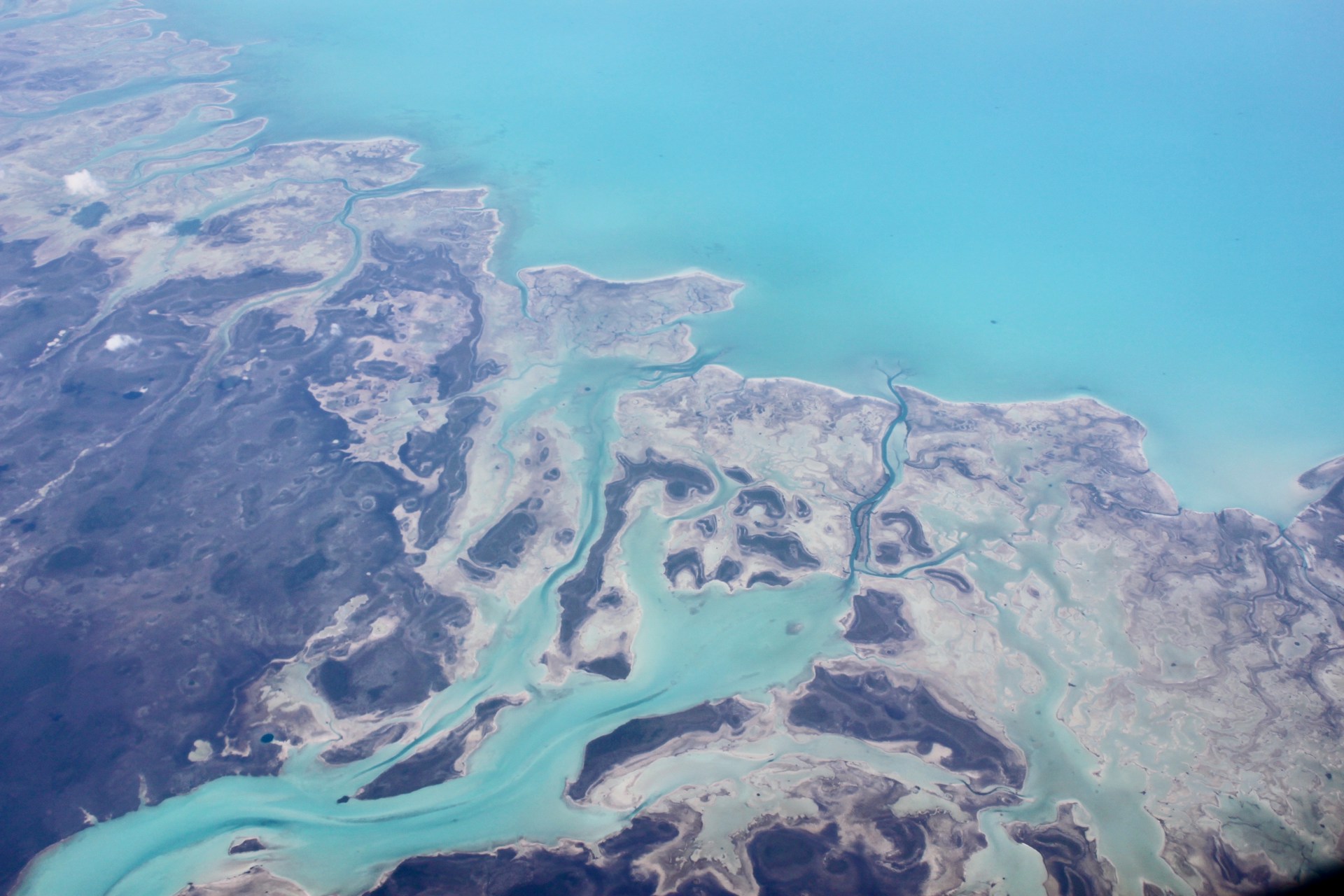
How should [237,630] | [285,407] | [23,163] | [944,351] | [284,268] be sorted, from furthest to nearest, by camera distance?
[23,163], [284,268], [944,351], [285,407], [237,630]

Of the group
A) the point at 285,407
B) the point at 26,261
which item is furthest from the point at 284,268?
the point at 26,261

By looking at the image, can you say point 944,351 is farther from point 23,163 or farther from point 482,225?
point 23,163

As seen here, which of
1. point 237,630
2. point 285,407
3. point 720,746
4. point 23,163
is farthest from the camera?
point 23,163

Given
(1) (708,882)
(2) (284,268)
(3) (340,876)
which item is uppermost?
(2) (284,268)

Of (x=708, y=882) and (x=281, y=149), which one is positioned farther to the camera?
(x=281, y=149)

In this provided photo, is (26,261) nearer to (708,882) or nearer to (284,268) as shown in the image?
(284,268)

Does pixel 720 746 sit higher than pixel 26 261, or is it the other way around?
pixel 26 261

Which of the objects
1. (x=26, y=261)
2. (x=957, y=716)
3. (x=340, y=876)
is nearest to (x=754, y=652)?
(x=957, y=716)
